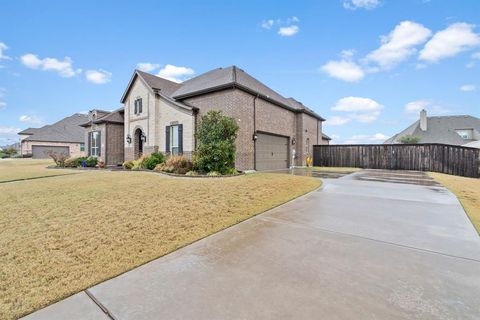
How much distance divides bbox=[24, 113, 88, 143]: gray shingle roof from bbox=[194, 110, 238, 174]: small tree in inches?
1466

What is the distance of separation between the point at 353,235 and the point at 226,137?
8384 mm

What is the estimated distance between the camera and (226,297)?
2.15 metres

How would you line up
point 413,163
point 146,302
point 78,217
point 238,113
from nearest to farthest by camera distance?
point 146,302
point 78,217
point 238,113
point 413,163

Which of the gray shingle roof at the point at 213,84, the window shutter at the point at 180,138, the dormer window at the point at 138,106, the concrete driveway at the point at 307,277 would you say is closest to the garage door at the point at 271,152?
the gray shingle roof at the point at 213,84

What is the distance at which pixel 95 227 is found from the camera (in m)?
4.14

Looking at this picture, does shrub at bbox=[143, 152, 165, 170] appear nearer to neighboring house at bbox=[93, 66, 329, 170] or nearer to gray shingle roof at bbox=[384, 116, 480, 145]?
neighboring house at bbox=[93, 66, 329, 170]

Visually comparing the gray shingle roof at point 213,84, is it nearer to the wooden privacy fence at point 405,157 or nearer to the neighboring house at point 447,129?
the wooden privacy fence at point 405,157

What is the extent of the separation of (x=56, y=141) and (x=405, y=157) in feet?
161

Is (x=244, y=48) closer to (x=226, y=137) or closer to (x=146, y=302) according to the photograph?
(x=226, y=137)

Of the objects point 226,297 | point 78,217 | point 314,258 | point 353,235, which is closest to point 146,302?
point 226,297

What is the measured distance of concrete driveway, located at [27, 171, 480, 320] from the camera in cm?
196

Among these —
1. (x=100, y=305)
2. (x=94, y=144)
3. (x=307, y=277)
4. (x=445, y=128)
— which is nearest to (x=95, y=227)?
(x=100, y=305)

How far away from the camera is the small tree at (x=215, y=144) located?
10906mm

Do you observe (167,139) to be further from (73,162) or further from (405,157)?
(405,157)
